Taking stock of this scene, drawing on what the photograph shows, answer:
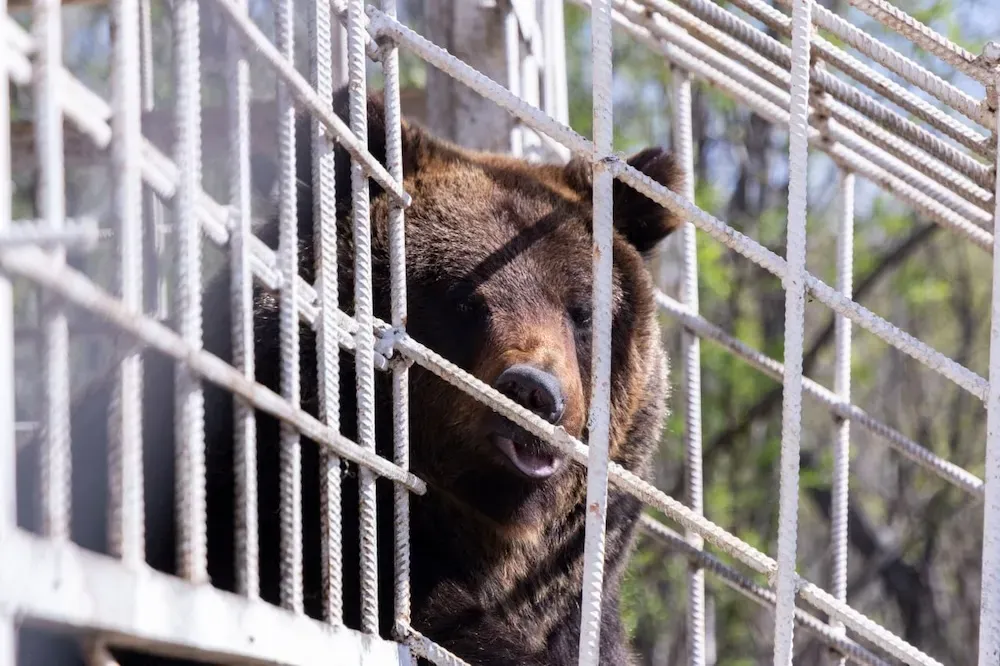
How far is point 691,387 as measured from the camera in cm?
391

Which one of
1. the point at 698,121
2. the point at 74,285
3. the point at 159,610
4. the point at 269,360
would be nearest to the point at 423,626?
the point at 269,360

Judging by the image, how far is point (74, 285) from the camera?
1141mm

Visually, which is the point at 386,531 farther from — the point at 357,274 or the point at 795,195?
the point at 795,195

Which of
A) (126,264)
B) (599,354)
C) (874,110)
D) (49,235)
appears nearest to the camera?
(49,235)

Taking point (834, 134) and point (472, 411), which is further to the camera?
point (834, 134)

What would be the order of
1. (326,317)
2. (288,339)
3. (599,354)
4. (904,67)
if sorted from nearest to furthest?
(288,339), (326,317), (599,354), (904,67)

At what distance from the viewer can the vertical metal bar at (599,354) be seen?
221 cm

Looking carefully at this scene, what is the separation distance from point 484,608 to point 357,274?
978mm

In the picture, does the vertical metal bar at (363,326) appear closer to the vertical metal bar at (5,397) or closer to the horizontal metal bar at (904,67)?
the horizontal metal bar at (904,67)

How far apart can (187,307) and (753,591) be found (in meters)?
2.80

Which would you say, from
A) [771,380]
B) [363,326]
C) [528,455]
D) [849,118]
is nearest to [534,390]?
[528,455]

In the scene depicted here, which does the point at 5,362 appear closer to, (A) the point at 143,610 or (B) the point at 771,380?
(A) the point at 143,610

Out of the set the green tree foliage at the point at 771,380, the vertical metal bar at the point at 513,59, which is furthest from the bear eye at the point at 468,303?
the green tree foliage at the point at 771,380

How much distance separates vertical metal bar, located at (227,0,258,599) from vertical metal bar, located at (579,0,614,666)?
0.74 metres
